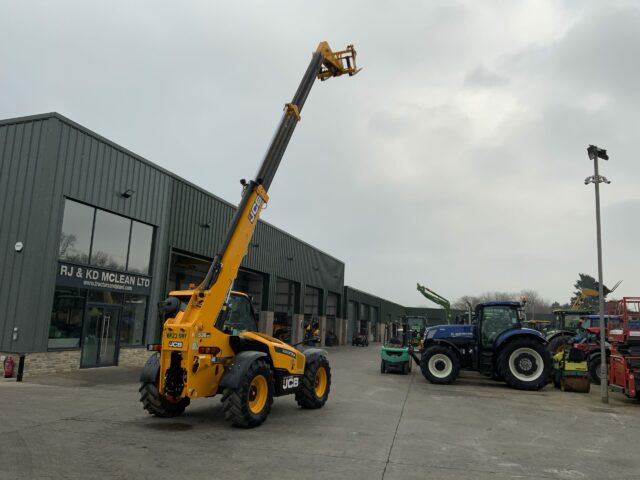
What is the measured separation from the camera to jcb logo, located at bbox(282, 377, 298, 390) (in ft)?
30.0

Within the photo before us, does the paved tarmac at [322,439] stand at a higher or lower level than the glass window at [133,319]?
lower

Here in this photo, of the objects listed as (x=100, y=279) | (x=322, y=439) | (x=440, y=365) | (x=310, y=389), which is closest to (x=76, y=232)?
(x=100, y=279)

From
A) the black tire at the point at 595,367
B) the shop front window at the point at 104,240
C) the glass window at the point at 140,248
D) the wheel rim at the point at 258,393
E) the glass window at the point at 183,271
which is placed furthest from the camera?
the glass window at the point at 183,271

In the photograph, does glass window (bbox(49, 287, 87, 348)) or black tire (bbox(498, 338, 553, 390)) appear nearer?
glass window (bbox(49, 287, 87, 348))

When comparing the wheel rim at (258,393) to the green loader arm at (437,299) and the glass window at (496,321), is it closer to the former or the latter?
the glass window at (496,321)

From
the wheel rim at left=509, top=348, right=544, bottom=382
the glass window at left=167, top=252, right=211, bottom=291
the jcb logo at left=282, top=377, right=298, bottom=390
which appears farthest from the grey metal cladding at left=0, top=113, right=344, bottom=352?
the wheel rim at left=509, top=348, right=544, bottom=382

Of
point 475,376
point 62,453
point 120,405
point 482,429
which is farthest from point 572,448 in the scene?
point 475,376

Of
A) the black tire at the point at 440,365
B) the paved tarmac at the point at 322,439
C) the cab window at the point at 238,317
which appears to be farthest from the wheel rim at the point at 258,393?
the black tire at the point at 440,365

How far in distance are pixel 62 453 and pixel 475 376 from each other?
15536 millimetres

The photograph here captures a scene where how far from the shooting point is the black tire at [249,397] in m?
7.79

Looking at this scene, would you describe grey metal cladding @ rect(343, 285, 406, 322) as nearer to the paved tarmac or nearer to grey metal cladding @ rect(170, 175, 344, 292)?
grey metal cladding @ rect(170, 175, 344, 292)

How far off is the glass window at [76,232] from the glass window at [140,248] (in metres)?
2.06

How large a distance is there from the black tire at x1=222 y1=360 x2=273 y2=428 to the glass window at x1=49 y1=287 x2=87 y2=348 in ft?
29.3

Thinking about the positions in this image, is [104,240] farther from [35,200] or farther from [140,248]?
→ [35,200]
